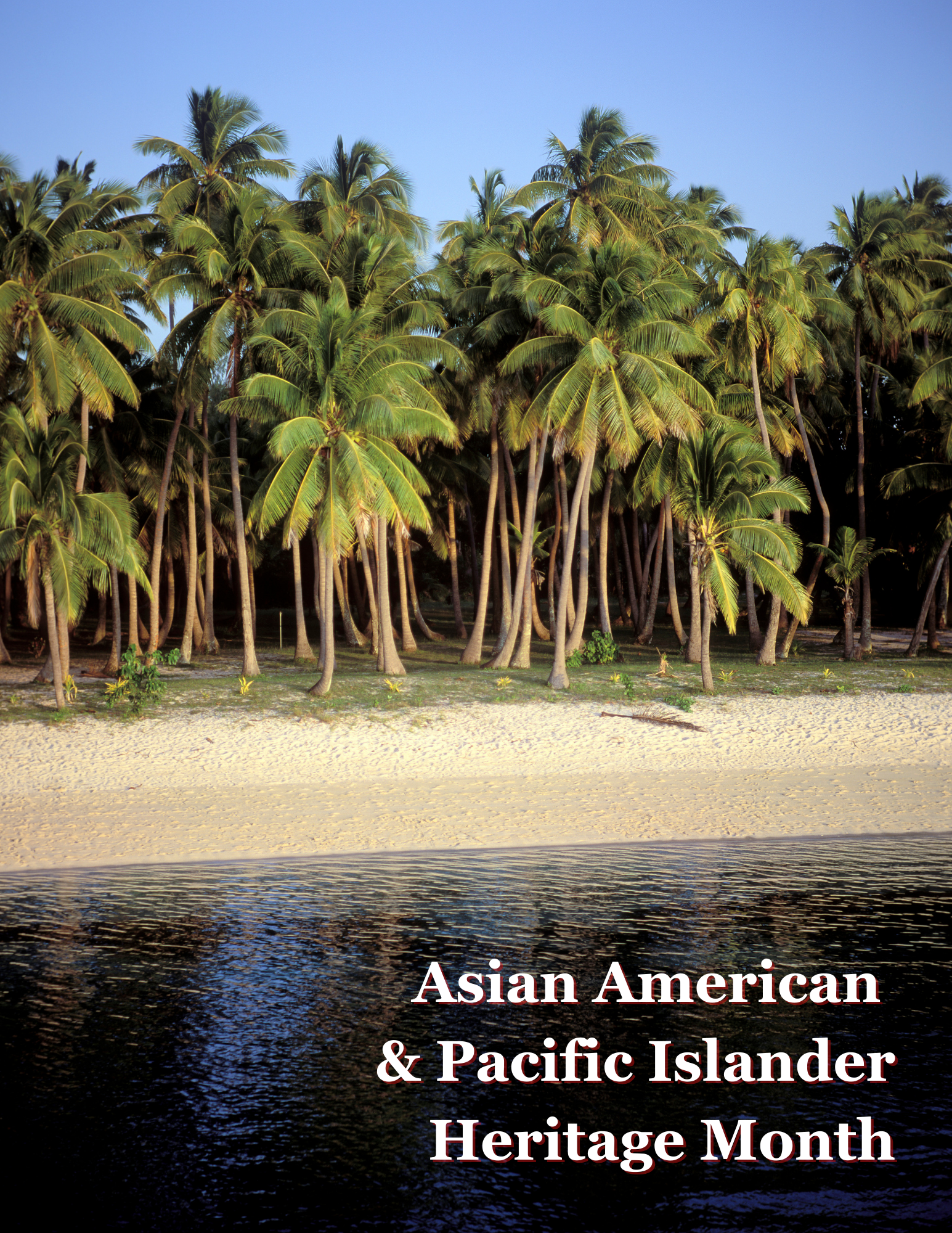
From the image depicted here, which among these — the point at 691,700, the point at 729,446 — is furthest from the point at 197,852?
the point at 729,446

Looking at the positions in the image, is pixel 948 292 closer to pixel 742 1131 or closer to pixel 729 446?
pixel 729 446

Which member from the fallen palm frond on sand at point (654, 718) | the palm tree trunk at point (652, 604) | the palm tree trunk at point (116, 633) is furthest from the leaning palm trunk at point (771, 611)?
the palm tree trunk at point (116, 633)

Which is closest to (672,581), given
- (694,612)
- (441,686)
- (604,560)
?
(604,560)

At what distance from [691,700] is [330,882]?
1423cm

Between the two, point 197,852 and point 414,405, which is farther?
point 414,405

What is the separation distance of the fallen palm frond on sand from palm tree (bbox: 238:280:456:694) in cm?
589

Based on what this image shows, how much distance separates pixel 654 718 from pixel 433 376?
11.6 m

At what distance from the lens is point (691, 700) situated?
24906 millimetres

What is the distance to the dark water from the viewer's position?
6098 mm

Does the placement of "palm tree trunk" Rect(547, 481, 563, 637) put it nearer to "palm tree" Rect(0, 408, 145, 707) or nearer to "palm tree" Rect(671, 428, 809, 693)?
"palm tree" Rect(671, 428, 809, 693)

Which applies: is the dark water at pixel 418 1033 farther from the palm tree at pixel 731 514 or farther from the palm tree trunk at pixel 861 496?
the palm tree trunk at pixel 861 496

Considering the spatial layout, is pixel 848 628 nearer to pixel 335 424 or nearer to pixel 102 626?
pixel 335 424

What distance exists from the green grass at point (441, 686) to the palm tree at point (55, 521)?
7.42 feet

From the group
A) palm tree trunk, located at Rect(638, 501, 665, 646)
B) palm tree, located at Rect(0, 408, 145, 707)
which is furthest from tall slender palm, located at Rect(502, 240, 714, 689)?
palm tree trunk, located at Rect(638, 501, 665, 646)
